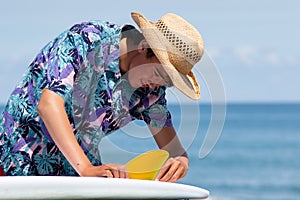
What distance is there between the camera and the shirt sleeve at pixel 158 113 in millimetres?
3752

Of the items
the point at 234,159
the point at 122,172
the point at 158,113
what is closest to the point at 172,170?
the point at 122,172

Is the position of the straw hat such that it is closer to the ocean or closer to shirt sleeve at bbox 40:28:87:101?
the ocean

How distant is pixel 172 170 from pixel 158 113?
0.40 meters

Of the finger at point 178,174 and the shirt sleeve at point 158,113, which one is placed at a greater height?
the shirt sleeve at point 158,113

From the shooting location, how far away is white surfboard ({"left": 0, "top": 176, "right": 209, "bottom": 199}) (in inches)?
120

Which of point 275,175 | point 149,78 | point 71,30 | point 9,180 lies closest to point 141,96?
point 149,78

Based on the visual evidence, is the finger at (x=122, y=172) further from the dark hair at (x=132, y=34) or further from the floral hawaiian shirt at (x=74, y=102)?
the dark hair at (x=132, y=34)

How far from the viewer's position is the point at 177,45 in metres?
3.54

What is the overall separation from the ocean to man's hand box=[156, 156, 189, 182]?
14 centimetres

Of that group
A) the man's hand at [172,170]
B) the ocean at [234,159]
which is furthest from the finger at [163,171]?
the ocean at [234,159]

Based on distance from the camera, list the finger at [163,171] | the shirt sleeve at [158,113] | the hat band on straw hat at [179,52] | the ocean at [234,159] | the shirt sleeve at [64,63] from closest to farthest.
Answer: the shirt sleeve at [64,63] < the finger at [163,171] < the hat band on straw hat at [179,52] < the ocean at [234,159] < the shirt sleeve at [158,113]

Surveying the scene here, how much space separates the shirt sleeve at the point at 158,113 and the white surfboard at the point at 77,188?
67cm

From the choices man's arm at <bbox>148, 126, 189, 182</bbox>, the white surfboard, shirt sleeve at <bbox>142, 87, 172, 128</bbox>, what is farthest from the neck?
the white surfboard

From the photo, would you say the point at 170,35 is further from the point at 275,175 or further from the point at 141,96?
the point at 275,175
